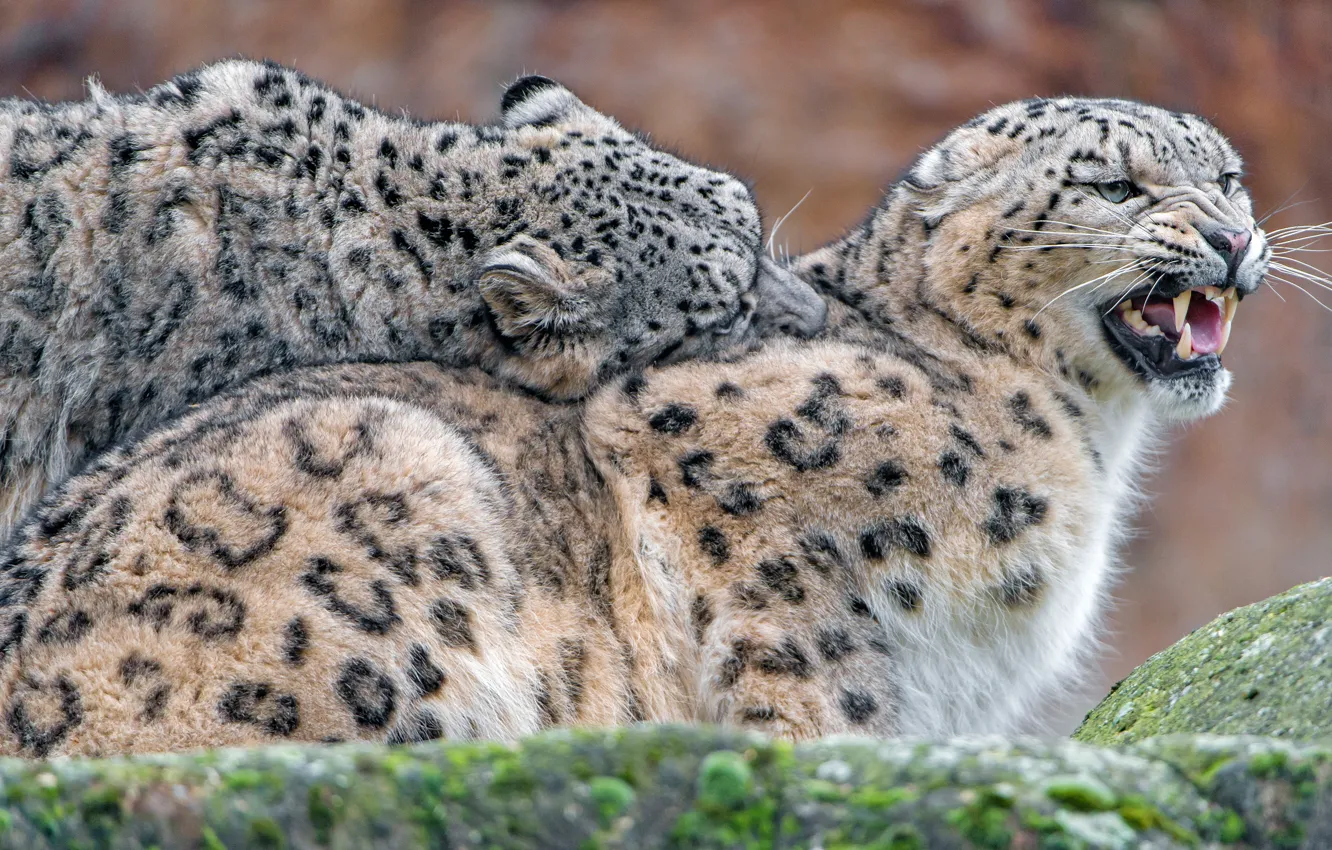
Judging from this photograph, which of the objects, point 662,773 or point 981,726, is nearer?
point 662,773

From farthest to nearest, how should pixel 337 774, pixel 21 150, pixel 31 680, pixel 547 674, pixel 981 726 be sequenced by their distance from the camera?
1. pixel 21 150
2. pixel 981 726
3. pixel 547 674
4. pixel 31 680
5. pixel 337 774

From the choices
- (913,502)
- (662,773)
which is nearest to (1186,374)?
Result: (913,502)

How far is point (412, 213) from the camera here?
495 cm

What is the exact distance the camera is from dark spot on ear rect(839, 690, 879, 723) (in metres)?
4.03

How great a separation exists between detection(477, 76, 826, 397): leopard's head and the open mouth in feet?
3.07

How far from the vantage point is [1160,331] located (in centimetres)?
456

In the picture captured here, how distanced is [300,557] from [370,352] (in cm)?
130

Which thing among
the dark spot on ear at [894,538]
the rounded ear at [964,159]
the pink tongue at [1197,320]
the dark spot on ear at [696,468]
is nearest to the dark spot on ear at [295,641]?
the dark spot on ear at [696,468]

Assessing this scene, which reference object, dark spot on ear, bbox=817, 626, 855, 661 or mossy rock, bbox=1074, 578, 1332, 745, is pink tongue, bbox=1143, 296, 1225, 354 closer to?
mossy rock, bbox=1074, 578, 1332, 745

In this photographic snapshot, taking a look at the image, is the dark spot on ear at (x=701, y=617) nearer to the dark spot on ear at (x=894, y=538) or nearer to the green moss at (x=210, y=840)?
the dark spot on ear at (x=894, y=538)

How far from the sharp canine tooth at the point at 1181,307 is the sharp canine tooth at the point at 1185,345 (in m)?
0.02

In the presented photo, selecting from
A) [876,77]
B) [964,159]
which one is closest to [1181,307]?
[964,159]

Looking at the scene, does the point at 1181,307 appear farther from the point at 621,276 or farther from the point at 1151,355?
the point at 621,276

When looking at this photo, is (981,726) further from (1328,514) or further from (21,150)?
(1328,514)
